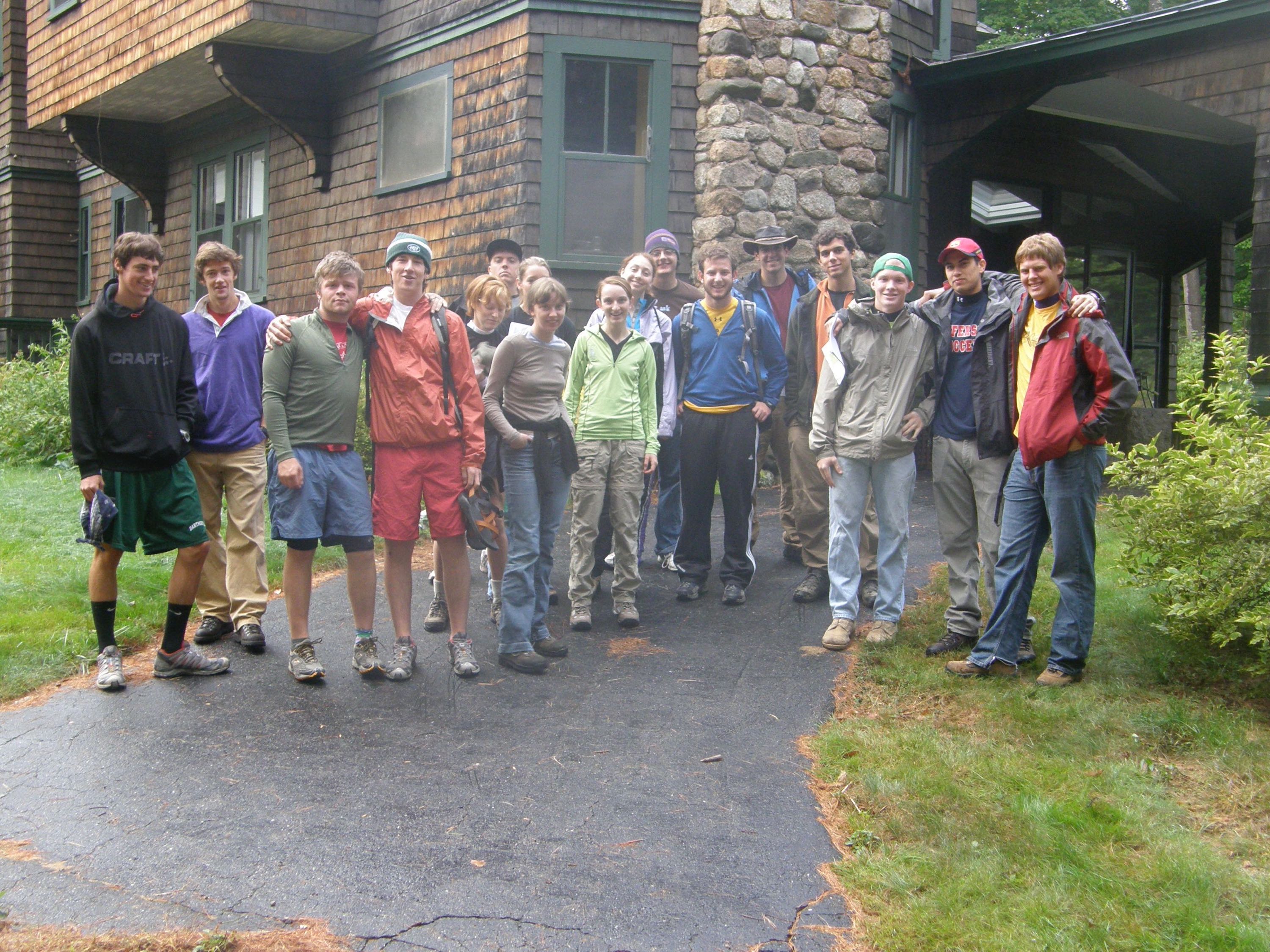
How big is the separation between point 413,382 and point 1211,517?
363cm

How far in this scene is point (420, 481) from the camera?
5.45 meters

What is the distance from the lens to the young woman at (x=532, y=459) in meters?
5.69

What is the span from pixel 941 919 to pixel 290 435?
3.46 metres

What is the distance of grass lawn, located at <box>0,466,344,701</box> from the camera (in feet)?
Answer: 18.5

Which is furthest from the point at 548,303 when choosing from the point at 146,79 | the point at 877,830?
the point at 146,79

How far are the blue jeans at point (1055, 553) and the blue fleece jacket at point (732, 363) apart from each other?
186 cm

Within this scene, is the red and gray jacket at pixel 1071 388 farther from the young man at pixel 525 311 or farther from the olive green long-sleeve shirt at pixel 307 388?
the olive green long-sleeve shirt at pixel 307 388

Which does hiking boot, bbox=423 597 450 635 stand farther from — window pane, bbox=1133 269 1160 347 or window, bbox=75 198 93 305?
window, bbox=75 198 93 305

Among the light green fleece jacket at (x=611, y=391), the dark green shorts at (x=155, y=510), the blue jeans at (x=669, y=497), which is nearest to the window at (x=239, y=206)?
the blue jeans at (x=669, y=497)

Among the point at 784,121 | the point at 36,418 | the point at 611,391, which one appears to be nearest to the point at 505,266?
the point at 611,391

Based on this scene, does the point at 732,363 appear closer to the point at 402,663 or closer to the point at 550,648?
the point at 550,648

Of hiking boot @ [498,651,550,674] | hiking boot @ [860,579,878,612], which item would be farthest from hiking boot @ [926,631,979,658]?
hiking boot @ [498,651,550,674]

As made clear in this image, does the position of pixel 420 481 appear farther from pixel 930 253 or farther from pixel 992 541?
pixel 930 253

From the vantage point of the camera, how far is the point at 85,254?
20.4 metres
